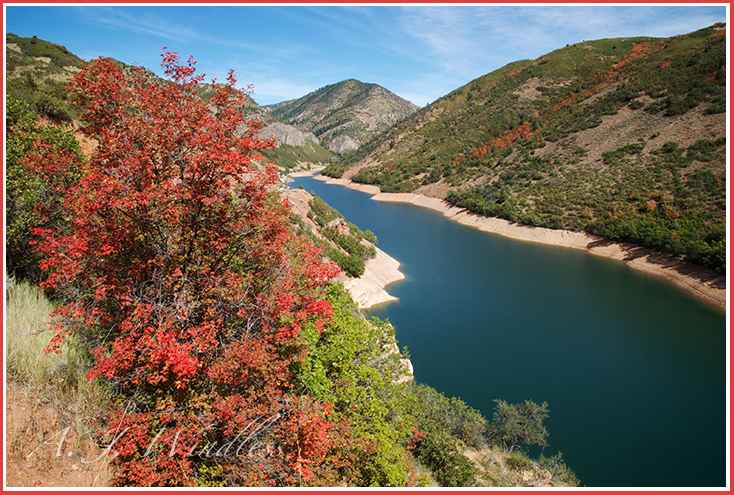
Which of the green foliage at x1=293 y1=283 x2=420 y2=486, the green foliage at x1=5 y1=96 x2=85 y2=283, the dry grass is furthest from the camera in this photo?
the green foliage at x1=5 y1=96 x2=85 y2=283

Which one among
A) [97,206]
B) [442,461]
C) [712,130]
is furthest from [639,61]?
[97,206]

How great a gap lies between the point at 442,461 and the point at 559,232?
4614cm

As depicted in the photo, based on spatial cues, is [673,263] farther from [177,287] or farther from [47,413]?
[47,413]

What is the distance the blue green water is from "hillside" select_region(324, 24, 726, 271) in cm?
868

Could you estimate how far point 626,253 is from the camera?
43000 mm

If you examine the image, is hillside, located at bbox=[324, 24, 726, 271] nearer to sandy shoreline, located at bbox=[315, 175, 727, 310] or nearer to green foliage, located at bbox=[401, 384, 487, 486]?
sandy shoreline, located at bbox=[315, 175, 727, 310]

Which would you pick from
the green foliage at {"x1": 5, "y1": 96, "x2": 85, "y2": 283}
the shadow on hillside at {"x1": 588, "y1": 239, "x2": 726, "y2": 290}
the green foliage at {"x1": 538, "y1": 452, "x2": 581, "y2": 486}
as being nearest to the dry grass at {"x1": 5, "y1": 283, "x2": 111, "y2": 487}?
the green foliage at {"x1": 5, "y1": 96, "x2": 85, "y2": 283}

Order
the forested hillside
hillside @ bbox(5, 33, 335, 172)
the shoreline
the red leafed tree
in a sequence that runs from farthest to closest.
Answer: the shoreline < hillside @ bbox(5, 33, 335, 172) < the red leafed tree < the forested hillside

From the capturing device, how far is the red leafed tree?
6355 mm

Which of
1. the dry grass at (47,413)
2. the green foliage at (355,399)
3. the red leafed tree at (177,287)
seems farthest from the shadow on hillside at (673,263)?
the dry grass at (47,413)

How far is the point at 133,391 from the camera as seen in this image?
7012 mm

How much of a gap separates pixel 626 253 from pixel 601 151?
80.9ft

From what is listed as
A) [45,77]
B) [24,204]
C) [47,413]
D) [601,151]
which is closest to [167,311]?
[47,413]

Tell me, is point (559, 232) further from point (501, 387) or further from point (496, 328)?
point (501, 387)
